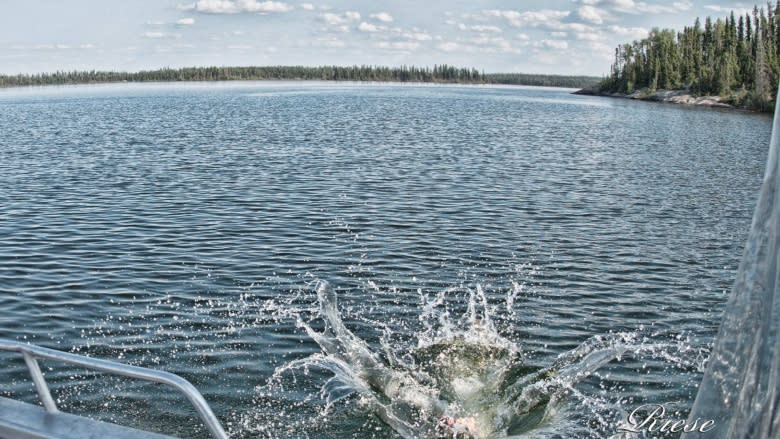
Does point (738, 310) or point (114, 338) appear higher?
point (738, 310)

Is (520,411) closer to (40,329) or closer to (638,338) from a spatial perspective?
(638,338)

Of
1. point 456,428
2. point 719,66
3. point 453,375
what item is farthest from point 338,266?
point 719,66

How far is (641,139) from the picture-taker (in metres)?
69.0

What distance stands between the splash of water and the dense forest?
119 metres

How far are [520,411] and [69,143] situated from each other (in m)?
53.7

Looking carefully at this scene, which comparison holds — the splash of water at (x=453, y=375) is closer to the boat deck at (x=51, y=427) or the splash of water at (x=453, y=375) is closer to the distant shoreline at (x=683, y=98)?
the boat deck at (x=51, y=427)

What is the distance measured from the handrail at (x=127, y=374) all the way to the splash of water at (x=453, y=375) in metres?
7.90

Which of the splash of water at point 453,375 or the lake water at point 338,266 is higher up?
the lake water at point 338,266

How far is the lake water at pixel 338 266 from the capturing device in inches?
557

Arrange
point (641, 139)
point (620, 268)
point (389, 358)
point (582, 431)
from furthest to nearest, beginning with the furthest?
point (641, 139), point (620, 268), point (389, 358), point (582, 431)

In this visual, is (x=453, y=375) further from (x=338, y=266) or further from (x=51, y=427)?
(x=51, y=427)

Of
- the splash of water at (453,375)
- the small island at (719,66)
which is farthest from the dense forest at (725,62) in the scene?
the splash of water at (453,375)

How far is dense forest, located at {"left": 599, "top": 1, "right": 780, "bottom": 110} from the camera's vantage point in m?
129

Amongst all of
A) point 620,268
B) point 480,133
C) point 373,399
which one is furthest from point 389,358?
point 480,133
